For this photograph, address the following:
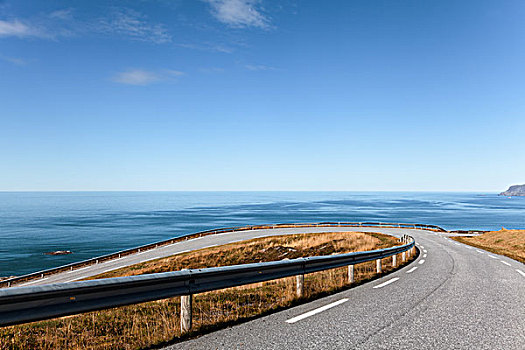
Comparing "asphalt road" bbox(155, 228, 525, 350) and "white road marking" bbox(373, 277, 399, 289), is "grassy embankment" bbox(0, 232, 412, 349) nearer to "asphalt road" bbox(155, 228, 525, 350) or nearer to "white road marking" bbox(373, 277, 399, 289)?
"asphalt road" bbox(155, 228, 525, 350)

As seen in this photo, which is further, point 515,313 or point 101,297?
point 515,313

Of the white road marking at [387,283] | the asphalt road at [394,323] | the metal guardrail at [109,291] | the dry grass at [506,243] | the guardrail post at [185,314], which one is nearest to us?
the metal guardrail at [109,291]

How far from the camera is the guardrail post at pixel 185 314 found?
15.8 ft

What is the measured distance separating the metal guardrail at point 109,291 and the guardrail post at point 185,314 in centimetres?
Answer: 8

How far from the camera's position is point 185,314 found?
16.0 feet

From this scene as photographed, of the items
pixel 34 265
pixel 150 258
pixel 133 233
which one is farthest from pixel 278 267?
pixel 133 233

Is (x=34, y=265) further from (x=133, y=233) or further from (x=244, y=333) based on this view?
(x=244, y=333)

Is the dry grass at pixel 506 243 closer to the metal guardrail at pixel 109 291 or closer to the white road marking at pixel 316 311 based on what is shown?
the white road marking at pixel 316 311

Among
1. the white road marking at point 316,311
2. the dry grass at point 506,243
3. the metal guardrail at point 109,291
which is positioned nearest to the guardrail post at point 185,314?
the metal guardrail at point 109,291

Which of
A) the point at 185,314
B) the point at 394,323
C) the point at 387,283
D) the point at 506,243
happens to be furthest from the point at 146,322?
the point at 506,243

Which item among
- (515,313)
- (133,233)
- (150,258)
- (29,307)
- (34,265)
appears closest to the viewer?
(29,307)

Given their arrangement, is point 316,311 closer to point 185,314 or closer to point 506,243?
point 185,314

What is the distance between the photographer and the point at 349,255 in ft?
29.9

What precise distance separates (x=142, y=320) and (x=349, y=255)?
559 centimetres
